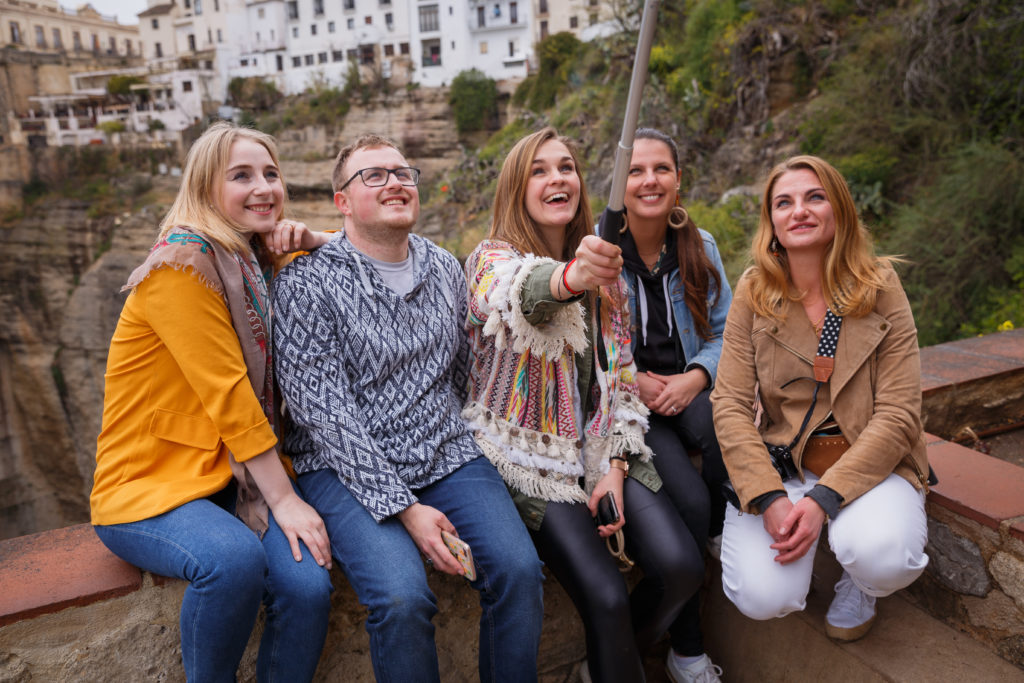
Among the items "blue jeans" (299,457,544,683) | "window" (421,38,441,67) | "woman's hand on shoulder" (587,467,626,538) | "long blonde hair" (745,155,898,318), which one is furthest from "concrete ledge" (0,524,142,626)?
"window" (421,38,441,67)

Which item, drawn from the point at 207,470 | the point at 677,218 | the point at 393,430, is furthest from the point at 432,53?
the point at 207,470

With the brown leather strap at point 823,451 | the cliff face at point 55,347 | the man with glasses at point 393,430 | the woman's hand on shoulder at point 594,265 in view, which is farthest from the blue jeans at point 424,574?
the cliff face at point 55,347

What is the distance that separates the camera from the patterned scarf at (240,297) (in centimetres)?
178

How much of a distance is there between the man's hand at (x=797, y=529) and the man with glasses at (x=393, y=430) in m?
0.68

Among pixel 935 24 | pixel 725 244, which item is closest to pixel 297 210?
pixel 725 244

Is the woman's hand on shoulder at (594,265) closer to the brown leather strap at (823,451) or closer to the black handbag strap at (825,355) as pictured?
the black handbag strap at (825,355)

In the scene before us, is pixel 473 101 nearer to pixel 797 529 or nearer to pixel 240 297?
pixel 240 297

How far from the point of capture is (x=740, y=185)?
9852 mm

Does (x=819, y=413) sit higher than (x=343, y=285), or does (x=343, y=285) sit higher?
(x=343, y=285)

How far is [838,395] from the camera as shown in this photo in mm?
2049

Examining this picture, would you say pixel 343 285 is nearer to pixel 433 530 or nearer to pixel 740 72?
pixel 433 530

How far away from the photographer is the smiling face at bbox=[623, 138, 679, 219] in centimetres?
260

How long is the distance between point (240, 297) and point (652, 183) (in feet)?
4.96

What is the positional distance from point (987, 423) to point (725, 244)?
5.26m
